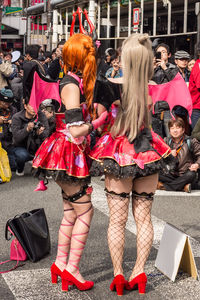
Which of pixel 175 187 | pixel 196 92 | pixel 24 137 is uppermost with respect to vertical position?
pixel 196 92

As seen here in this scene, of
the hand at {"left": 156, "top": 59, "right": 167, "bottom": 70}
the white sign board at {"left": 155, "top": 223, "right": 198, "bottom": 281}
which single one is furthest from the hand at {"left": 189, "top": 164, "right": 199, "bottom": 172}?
the white sign board at {"left": 155, "top": 223, "right": 198, "bottom": 281}

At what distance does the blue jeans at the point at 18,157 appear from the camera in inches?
384

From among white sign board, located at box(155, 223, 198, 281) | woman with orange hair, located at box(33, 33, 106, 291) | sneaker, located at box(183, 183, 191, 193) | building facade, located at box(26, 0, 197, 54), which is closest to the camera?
woman with orange hair, located at box(33, 33, 106, 291)

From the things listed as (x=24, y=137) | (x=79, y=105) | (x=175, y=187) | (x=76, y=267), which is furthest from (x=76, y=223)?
(x=24, y=137)

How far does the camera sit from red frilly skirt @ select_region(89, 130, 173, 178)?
4148 millimetres

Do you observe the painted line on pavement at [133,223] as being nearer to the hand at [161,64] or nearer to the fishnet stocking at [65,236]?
the fishnet stocking at [65,236]

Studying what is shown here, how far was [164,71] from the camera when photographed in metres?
9.75

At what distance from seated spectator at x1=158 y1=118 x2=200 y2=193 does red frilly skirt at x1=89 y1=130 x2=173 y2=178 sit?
14.7ft

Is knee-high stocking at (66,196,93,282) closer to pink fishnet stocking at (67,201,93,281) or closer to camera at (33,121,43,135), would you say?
pink fishnet stocking at (67,201,93,281)

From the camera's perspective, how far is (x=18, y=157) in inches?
384

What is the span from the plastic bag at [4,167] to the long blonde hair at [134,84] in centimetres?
511

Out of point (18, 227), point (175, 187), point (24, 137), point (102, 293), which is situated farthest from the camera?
point (24, 137)

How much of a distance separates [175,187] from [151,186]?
444 cm

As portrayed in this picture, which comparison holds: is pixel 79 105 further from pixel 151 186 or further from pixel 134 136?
pixel 151 186
